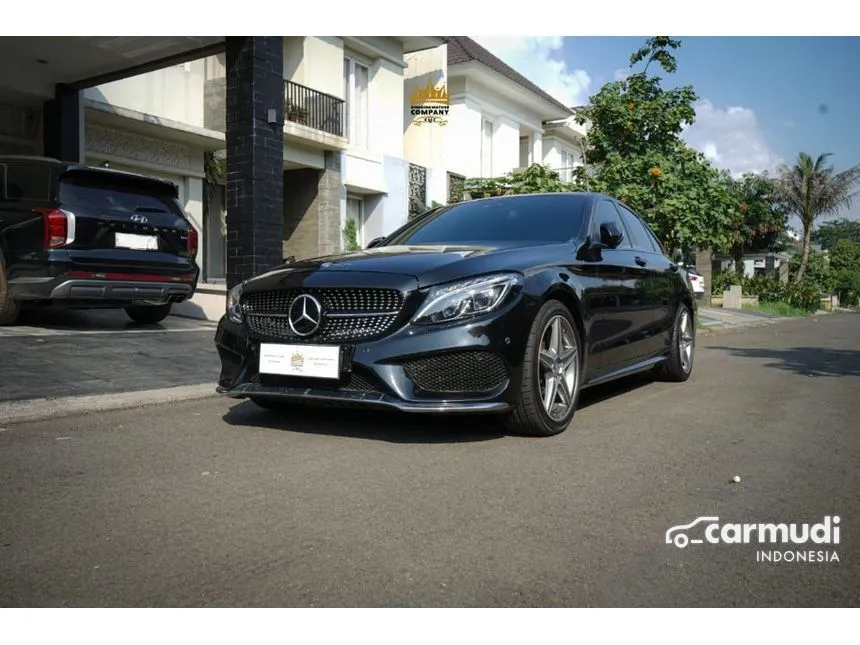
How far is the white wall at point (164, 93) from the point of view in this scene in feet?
49.5

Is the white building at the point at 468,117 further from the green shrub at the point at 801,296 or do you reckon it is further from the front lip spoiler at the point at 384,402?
the front lip spoiler at the point at 384,402

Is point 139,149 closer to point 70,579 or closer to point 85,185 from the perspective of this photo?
point 85,185

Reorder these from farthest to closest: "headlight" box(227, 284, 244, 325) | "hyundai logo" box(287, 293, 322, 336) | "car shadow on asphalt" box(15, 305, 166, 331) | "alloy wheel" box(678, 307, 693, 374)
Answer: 1. "car shadow on asphalt" box(15, 305, 166, 331)
2. "alloy wheel" box(678, 307, 693, 374)
3. "headlight" box(227, 284, 244, 325)
4. "hyundai logo" box(287, 293, 322, 336)

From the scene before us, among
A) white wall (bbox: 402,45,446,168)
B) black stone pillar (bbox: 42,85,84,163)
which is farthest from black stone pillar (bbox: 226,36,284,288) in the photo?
white wall (bbox: 402,45,446,168)

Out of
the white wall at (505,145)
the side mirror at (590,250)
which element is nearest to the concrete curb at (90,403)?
the side mirror at (590,250)

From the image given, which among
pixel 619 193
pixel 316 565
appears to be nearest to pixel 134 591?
pixel 316 565

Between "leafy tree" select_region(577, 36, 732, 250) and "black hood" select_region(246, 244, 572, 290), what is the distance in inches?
370

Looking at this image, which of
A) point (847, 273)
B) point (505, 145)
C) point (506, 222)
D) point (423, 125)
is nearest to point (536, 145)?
point (505, 145)

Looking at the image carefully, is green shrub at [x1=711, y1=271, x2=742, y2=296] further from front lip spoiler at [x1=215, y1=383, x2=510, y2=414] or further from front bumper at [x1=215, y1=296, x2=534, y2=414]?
front lip spoiler at [x1=215, y1=383, x2=510, y2=414]

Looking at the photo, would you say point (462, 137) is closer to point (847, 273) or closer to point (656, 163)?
point (656, 163)

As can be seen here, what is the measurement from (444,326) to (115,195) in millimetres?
5898

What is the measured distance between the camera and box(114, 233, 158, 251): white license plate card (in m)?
8.64

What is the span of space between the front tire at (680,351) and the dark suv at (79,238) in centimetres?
536
